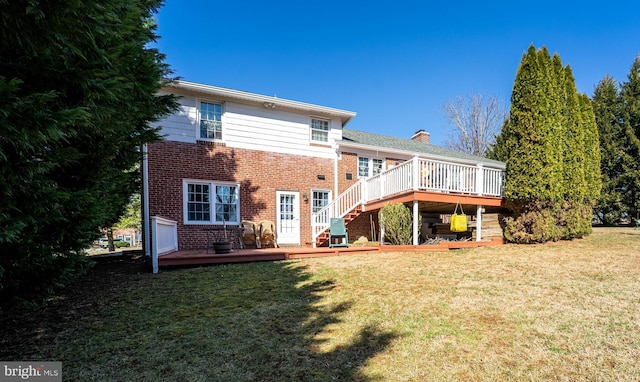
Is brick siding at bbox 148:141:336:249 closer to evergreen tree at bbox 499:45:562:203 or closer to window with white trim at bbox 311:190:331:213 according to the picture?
window with white trim at bbox 311:190:331:213

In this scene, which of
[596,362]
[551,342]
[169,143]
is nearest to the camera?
[596,362]

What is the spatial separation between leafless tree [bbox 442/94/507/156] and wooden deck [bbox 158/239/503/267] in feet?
70.6

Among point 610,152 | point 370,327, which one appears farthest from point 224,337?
point 610,152

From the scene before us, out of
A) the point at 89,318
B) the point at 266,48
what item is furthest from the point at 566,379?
the point at 266,48

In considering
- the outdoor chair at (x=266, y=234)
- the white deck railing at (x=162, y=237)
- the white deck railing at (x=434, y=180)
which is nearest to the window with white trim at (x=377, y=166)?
the white deck railing at (x=434, y=180)

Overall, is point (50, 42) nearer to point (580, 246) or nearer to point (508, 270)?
point (508, 270)

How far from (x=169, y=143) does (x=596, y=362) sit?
11354mm

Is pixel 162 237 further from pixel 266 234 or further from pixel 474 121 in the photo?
pixel 474 121

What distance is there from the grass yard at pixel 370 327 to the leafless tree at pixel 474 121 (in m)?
24.4

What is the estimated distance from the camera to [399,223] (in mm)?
9703

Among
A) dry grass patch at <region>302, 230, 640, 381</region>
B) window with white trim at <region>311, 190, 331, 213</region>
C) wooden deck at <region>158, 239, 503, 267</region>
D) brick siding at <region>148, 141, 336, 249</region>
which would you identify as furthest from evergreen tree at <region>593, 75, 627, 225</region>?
window with white trim at <region>311, 190, 331, 213</region>

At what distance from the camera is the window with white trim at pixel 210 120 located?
11.1m

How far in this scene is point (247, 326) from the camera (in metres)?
3.90

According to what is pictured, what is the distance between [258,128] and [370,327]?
9.56 metres
